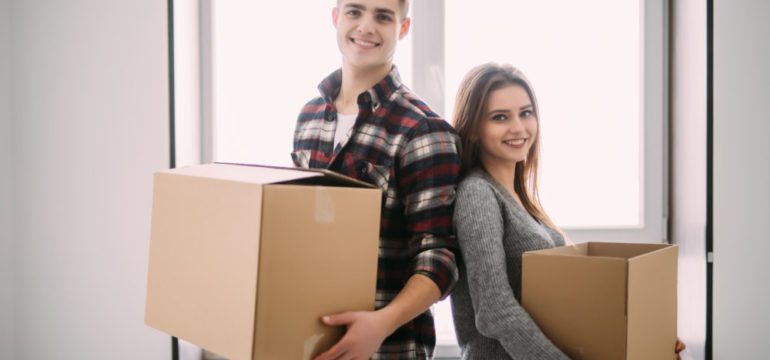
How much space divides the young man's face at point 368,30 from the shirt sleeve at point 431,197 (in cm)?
18

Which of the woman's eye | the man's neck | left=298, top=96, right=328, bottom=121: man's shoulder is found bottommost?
the woman's eye

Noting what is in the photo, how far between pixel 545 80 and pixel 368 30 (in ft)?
3.10

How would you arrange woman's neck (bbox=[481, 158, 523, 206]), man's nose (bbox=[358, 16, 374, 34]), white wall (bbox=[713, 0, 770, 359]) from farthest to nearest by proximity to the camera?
white wall (bbox=[713, 0, 770, 359])
woman's neck (bbox=[481, 158, 523, 206])
man's nose (bbox=[358, 16, 374, 34])

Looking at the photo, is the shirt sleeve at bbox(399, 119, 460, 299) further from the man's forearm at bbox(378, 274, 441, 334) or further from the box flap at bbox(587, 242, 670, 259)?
the box flap at bbox(587, 242, 670, 259)

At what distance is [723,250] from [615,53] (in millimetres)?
→ 707

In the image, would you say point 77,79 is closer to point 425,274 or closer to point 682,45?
point 425,274

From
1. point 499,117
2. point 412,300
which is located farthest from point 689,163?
point 412,300

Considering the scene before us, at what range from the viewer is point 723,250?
156cm

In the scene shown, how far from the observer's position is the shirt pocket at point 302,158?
1172 millimetres

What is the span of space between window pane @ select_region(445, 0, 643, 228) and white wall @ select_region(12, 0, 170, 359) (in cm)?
99

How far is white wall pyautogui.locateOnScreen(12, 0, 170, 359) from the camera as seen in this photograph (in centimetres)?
169

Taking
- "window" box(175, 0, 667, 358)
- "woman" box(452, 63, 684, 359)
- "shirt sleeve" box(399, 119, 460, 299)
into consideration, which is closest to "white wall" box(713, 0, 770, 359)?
"window" box(175, 0, 667, 358)

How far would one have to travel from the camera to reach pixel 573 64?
184 centimetres

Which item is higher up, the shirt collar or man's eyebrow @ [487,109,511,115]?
the shirt collar
